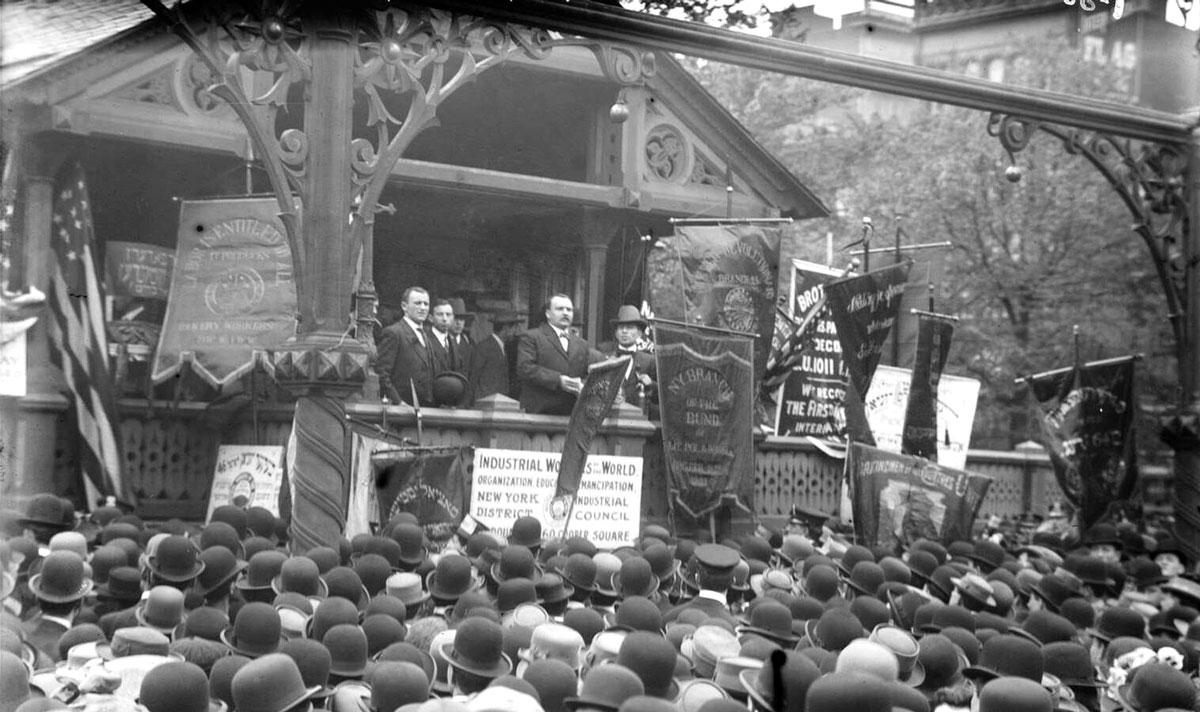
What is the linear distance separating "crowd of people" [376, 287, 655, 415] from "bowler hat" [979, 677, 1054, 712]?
704 cm

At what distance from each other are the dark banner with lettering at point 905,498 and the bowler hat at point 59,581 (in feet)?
21.4

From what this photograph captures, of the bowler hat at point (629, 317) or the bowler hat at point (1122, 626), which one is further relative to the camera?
the bowler hat at point (629, 317)

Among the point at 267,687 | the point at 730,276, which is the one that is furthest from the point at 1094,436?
the point at 267,687

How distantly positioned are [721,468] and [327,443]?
13.2 ft

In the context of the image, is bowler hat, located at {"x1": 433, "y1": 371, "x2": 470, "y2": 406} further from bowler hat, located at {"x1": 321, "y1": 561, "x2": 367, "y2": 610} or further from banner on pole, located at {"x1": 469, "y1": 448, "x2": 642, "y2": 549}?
bowler hat, located at {"x1": 321, "y1": 561, "x2": 367, "y2": 610}

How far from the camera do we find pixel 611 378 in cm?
1116

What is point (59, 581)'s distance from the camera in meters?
6.66

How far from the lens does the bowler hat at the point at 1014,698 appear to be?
4980mm

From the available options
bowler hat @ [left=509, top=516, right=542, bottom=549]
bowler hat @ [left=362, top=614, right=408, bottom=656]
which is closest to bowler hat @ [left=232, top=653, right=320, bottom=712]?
bowler hat @ [left=362, top=614, right=408, bottom=656]

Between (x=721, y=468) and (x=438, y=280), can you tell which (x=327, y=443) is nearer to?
(x=721, y=468)

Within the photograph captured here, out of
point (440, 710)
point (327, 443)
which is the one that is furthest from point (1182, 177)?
point (440, 710)

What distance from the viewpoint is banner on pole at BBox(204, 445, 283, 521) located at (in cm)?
1111

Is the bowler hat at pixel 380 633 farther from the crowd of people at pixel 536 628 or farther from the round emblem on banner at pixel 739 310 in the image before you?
the round emblem on banner at pixel 739 310

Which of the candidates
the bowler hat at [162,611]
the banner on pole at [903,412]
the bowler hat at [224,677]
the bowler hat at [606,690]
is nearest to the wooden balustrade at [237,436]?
the banner on pole at [903,412]
